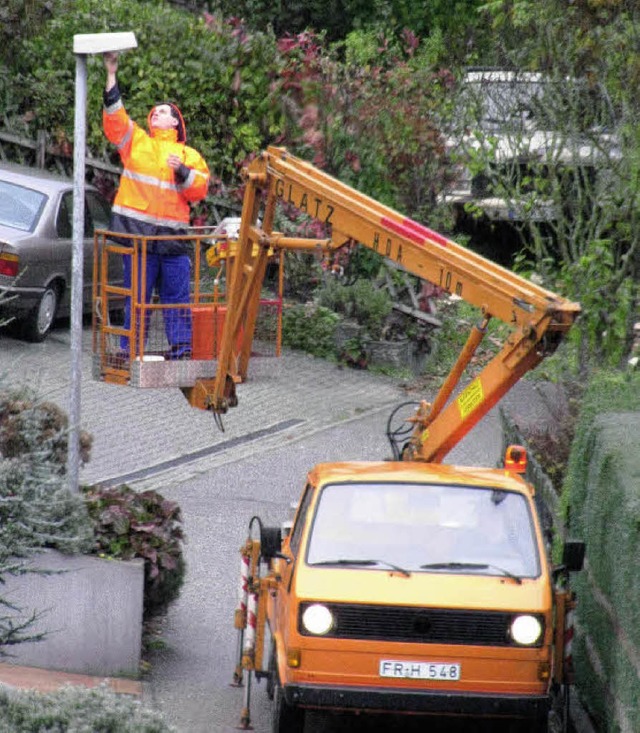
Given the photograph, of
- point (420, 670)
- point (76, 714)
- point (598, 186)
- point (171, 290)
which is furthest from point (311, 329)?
point (76, 714)

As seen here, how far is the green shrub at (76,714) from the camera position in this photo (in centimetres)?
631

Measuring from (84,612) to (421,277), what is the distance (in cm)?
303

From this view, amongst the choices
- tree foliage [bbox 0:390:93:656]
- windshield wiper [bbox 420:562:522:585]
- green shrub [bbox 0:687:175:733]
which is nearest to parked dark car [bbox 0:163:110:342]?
tree foliage [bbox 0:390:93:656]

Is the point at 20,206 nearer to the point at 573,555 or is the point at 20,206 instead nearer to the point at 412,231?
the point at 412,231

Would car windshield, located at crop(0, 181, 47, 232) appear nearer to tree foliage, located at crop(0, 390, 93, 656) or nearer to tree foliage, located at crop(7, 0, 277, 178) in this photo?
tree foliage, located at crop(7, 0, 277, 178)

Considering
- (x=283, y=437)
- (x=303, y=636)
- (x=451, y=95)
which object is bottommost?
(x=283, y=437)

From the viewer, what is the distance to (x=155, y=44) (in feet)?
70.8

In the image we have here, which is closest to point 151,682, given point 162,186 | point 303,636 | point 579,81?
point 303,636

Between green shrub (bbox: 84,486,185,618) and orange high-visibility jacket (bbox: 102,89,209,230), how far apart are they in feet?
7.76

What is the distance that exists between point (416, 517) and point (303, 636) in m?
1.04

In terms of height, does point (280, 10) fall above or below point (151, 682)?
above

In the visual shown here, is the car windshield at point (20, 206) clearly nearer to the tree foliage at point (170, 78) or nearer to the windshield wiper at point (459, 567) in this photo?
the tree foliage at point (170, 78)

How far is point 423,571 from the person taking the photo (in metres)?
8.82

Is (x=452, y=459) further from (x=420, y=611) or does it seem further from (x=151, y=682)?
(x=420, y=611)
